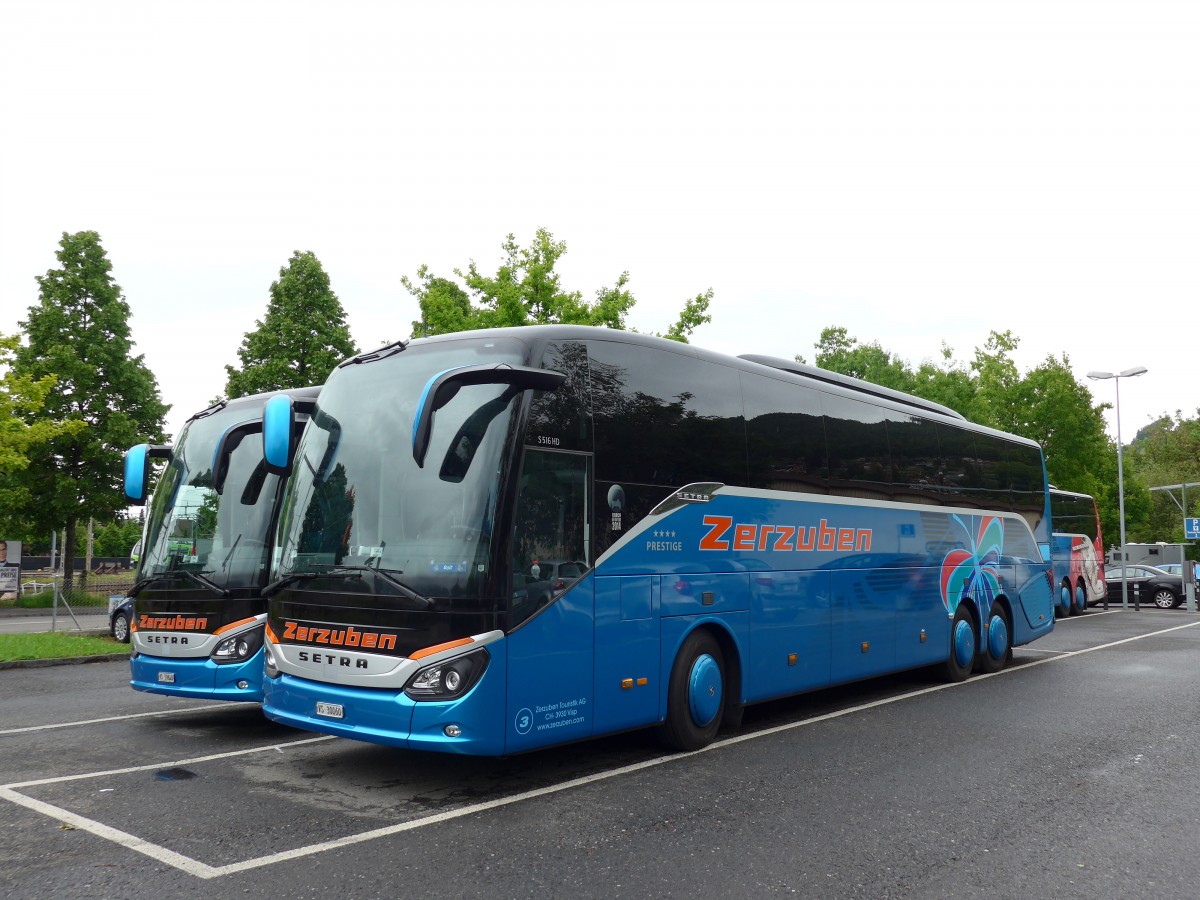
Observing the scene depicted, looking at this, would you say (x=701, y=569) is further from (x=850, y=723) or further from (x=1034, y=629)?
(x=1034, y=629)

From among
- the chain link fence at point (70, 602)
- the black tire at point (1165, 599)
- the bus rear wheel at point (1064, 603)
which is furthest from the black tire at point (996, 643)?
the black tire at point (1165, 599)

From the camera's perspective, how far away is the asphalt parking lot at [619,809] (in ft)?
17.2

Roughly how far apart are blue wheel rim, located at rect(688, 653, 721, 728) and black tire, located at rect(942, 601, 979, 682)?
6.14m

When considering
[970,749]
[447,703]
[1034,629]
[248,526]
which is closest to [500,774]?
[447,703]

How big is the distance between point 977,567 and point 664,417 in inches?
324

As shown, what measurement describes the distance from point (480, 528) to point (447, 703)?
3.86ft

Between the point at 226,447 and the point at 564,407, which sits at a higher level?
the point at 564,407

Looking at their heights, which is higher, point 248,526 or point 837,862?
point 248,526

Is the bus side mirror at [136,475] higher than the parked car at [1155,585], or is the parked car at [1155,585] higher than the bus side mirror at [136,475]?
the bus side mirror at [136,475]

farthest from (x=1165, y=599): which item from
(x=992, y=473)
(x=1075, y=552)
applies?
(x=992, y=473)

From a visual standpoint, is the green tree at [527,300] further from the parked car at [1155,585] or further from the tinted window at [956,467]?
the parked car at [1155,585]

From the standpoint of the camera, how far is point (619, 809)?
261 inches

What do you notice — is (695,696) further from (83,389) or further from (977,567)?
(83,389)

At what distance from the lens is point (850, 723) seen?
10250mm
